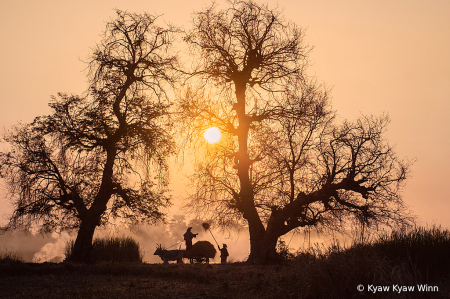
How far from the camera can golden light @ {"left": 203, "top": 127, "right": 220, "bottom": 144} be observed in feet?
65.9

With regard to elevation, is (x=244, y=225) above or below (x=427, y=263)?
above

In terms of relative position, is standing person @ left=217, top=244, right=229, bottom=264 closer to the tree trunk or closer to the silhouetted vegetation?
the tree trunk

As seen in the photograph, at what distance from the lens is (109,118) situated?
20219mm

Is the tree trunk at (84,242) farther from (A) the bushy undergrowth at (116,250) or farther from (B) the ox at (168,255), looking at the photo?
(B) the ox at (168,255)

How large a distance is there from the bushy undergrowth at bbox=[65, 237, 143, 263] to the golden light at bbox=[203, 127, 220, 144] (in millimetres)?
7320

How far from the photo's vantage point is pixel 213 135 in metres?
20.4

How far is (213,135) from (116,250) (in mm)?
8098

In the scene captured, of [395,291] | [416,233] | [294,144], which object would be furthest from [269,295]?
[294,144]

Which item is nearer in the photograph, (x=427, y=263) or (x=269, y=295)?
(x=269, y=295)

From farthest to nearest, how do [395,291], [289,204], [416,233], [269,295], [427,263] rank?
→ [289,204] < [416,233] < [427,263] < [269,295] < [395,291]

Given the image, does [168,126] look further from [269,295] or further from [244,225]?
[269,295]

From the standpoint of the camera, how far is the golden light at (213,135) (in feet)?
65.9

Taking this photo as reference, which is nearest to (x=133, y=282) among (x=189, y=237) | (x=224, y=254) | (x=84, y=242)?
(x=84, y=242)

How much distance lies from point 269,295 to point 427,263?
4.64 metres
